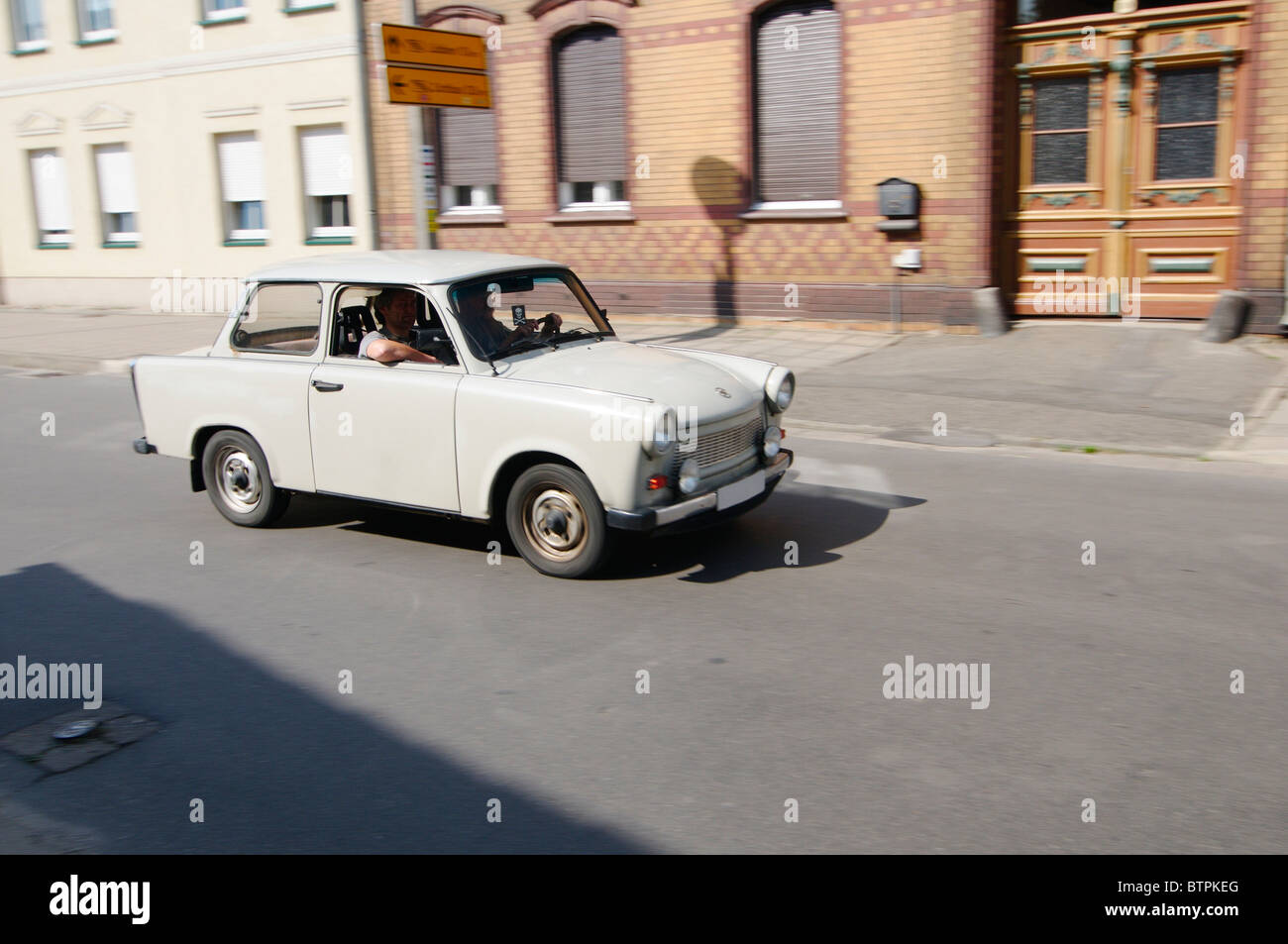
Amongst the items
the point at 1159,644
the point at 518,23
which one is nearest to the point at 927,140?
the point at 518,23

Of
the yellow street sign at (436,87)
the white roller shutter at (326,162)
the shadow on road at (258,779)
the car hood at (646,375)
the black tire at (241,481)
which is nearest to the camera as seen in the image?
the shadow on road at (258,779)

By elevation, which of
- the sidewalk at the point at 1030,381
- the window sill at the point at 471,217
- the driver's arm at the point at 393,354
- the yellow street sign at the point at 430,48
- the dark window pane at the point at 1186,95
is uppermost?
the yellow street sign at the point at 430,48

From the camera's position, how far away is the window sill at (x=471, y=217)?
1847 centimetres

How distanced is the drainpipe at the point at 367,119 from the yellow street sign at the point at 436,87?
610cm

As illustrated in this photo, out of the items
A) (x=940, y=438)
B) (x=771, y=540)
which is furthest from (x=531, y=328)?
(x=940, y=438)

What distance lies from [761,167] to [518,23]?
443 centimetres

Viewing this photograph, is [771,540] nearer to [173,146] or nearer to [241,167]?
[241,167]

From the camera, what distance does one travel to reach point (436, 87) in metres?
13.5

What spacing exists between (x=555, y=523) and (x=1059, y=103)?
10.4 m

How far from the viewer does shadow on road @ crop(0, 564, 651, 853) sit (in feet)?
12.5

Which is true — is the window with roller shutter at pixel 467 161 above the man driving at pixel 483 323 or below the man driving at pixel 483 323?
above

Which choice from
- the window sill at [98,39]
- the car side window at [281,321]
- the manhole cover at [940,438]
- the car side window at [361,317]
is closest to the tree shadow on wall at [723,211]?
the manhole cover at [940,438]

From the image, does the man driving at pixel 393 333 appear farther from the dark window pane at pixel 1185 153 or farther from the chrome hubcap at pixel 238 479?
the dark window pane at pixel 1185 153

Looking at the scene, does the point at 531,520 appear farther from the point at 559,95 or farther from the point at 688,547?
the point at 559,95
